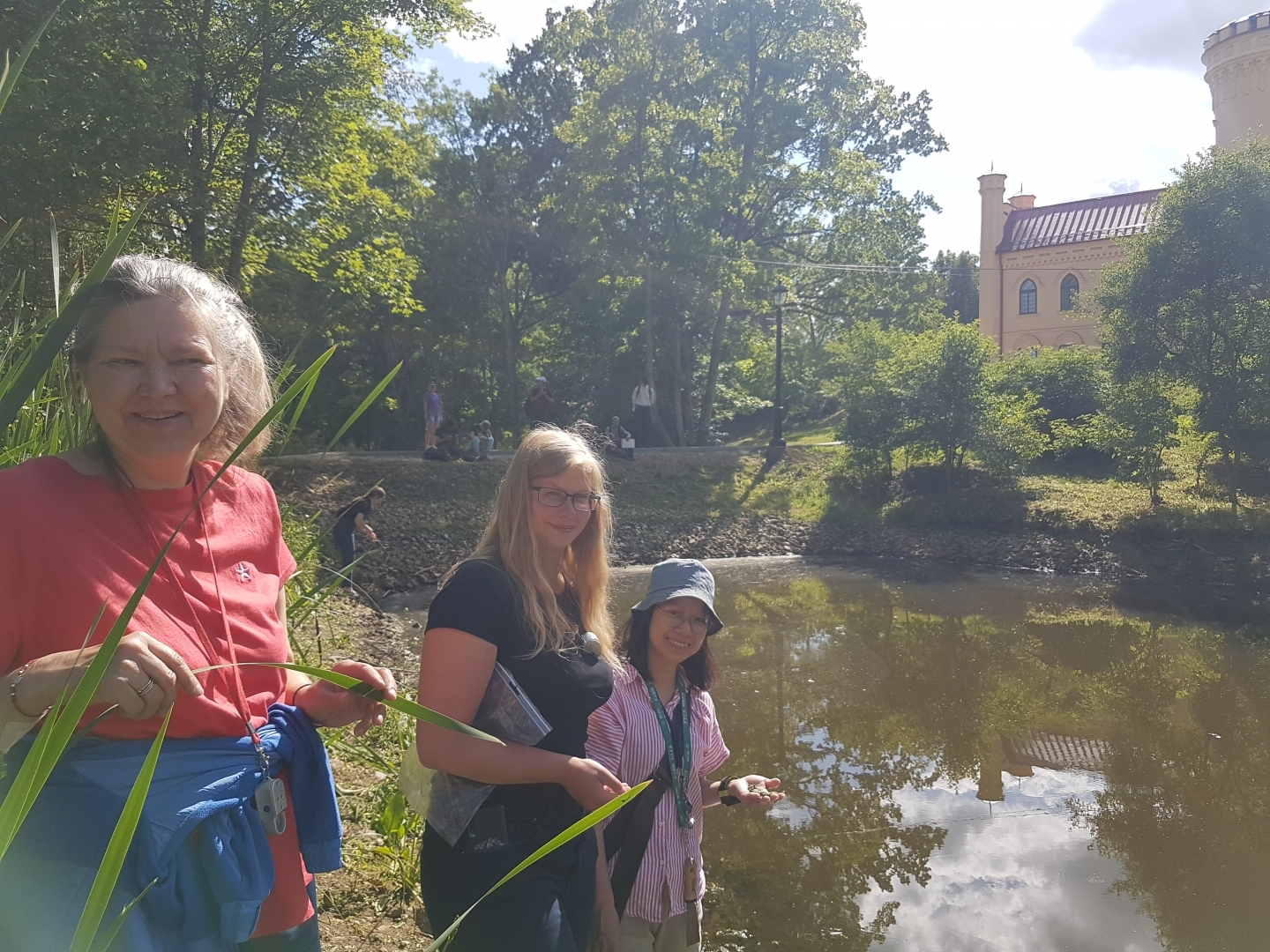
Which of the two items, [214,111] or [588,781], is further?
[214,111]

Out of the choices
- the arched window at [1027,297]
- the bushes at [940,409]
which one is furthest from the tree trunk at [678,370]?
the arched window at [1027,297]

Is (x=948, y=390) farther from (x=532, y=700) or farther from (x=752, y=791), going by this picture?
(x=532, y=700)

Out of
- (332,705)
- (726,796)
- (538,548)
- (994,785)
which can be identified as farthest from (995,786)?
(332,705)

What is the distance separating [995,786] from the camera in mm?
7090

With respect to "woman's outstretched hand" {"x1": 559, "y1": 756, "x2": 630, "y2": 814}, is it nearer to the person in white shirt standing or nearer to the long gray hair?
the long gray hair

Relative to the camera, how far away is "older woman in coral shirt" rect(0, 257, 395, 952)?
1307 mm

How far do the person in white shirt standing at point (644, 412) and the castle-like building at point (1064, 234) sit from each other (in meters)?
13.8

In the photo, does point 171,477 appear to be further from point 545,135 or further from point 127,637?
point 545,135

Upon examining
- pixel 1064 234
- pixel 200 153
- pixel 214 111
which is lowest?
pixel 200 153

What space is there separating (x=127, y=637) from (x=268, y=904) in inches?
25.2

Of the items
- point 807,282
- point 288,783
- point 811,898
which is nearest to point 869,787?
point 811,898

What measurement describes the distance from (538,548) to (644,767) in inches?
30.2

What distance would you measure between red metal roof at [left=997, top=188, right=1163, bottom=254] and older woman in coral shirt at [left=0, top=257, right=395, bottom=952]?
3539 centimetres

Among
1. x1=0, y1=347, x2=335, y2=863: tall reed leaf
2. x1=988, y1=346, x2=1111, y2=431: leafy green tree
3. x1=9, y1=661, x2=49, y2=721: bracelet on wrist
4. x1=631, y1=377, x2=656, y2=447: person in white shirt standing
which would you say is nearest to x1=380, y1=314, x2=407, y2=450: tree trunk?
x1=631, y1=377, x2=656, y2=447: person in white shirt standing
